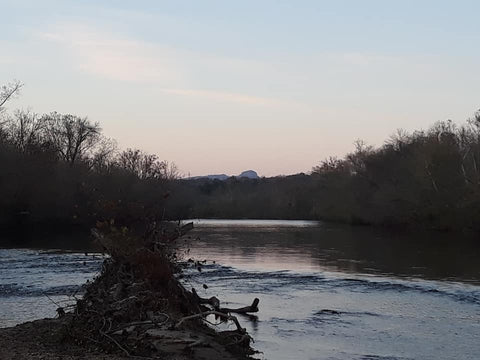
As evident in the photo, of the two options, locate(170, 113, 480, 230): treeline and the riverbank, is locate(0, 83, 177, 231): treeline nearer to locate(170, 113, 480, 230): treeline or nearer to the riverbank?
locate(170, 113, 480, 230): treeline

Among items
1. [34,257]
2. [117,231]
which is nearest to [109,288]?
[117,231]

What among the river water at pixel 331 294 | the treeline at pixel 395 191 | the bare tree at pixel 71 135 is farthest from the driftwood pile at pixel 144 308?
the bare tree at pixel 71 135

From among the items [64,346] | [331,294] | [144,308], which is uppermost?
[144,308]

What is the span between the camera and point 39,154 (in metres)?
72.6

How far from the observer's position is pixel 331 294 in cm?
2491

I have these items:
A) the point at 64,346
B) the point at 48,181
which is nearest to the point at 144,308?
the point at 64,346

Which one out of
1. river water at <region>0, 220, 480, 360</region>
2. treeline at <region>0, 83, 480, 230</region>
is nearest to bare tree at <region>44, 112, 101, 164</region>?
treeline at <region>0, 83, 480, 230</region>

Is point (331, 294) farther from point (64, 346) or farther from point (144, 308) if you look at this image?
point (64, 346)

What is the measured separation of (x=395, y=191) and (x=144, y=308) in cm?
6604

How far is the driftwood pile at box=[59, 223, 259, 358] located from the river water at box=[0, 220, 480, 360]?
62.0 inches

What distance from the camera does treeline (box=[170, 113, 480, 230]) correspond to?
65.7 metres

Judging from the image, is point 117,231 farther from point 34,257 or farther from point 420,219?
point 420,219

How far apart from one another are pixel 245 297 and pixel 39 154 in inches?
2166

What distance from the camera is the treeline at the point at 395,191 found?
216ft
